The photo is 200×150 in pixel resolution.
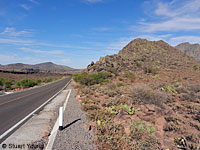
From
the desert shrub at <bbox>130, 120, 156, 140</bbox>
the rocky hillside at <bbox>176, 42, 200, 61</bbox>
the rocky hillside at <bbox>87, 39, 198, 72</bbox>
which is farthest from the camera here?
the rocky hillside at <bbox>176, 42, 200, 61</bbox>

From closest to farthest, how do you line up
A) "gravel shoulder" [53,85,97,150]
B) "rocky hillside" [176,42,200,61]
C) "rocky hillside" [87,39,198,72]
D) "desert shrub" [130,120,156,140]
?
"gravel shoulder" [53,85,97,150]
"desert shrub" [130,120,156,140]
"rocky hillside" [87,39,198,72]
"rocky hillside" [176,42,200,61]

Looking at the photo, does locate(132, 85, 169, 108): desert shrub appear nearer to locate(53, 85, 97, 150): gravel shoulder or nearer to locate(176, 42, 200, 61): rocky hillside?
locate(53, 85, 97, 150): gravel shoulder

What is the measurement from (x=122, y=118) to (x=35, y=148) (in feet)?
13.0

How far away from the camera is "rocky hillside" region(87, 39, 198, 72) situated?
36906 mm

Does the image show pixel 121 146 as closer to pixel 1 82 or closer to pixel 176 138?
pixel 176 138

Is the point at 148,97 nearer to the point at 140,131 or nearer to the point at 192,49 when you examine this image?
the point at 140,131

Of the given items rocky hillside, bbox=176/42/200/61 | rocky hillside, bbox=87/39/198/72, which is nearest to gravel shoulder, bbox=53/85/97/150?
rocky hillside, bbox=87/39/198/72

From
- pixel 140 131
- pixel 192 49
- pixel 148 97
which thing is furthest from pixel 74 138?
pixel 192 49

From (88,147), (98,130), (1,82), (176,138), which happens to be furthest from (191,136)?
(1,82)

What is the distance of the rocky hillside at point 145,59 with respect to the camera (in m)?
36.9

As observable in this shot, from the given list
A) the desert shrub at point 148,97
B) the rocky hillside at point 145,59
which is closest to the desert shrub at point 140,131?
the desert shrub at point 148,97

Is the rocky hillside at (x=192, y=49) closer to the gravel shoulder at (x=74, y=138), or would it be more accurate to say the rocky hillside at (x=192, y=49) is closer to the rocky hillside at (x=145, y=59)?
the rocky hillside at (x=145, y=59)

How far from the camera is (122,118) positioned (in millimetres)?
6508

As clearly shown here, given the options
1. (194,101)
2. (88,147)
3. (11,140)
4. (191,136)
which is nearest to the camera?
(88,147)
